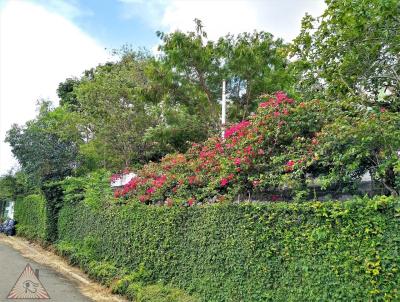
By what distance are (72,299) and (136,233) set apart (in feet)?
7.05

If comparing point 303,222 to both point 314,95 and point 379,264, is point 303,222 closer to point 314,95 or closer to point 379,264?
point 379,264

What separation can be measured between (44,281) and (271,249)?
7.41 metres

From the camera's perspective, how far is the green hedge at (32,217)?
19.4 metres

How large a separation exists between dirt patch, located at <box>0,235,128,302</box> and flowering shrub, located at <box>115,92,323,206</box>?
9.26 ft

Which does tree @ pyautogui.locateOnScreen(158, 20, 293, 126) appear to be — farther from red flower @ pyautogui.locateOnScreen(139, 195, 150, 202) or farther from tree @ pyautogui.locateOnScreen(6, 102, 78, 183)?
tree @ pyautogui.locateOnScreen(6, 102, 78, 183)

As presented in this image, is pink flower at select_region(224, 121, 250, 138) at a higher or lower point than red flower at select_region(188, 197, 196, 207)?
higher

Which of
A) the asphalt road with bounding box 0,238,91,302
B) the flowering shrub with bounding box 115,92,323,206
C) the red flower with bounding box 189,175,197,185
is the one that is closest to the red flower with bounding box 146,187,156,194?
the flowering shrub with bounding box 115,92,323,206

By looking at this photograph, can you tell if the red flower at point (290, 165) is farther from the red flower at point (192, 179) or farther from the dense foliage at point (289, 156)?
the red flower at point (192, 179)

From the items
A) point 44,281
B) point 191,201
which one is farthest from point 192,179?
point 44,281

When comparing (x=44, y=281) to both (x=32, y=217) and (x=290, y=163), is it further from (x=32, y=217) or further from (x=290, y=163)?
(x=32, y=217)

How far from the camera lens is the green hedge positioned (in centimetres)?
1939

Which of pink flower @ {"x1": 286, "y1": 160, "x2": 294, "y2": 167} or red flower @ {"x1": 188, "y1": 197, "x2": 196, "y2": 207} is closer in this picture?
pink flower @ {"x1": 286, "y1": 160, "x2": 294, "y2": 167}

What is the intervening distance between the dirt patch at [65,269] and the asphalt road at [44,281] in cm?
22

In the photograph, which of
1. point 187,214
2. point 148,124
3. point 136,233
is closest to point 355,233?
point 187,214
